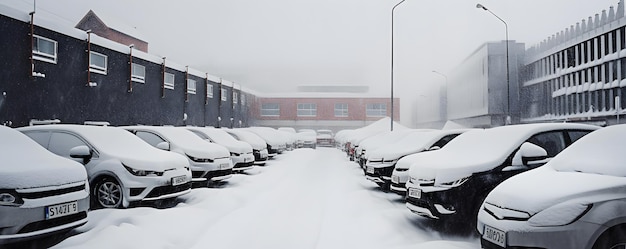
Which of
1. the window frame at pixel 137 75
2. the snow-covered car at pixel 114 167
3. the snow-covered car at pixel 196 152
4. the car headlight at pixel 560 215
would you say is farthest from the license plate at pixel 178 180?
the window frame at pixel 137 75

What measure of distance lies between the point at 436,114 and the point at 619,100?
42.6 m

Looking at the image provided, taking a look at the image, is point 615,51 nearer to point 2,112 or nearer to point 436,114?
point 2,112

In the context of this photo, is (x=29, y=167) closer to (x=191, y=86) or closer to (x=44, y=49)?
(x=44, y=49)

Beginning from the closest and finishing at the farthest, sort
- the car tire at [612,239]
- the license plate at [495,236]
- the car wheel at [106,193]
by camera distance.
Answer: the car tire at [612,239] < the license plate at [495,236] < the car wheel at [106,193]

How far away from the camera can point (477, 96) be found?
41.0m

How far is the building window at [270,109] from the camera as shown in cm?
5025

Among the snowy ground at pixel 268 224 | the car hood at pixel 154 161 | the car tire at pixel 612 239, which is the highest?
the car hood at pixel 154 161

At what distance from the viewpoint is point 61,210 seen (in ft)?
15.3

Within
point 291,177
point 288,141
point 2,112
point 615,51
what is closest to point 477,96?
point 615,51

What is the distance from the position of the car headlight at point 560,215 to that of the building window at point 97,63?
57.7 feet

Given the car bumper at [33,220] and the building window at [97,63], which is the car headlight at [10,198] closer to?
the car bumper at [33,220]

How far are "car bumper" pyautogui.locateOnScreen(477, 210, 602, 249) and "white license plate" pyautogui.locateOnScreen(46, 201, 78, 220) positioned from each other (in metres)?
4.60

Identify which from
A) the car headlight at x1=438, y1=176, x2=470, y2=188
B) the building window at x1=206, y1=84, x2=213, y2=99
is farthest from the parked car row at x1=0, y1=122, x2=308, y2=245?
the building window at x1=206, y1=84, x2=213, y2=99

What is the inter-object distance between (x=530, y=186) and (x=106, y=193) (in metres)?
6.10
